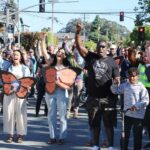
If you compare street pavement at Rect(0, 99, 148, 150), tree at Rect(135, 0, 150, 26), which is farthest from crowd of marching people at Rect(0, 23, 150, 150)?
tree at Rect(135, 0, 150, 26)

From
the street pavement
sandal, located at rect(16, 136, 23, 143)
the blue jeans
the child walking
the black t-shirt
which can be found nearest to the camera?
the child walking

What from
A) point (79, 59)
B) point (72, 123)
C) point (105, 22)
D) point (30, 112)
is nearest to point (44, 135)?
point (72, 123)

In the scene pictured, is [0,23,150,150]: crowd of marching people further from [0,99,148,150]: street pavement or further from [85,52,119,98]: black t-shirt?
[0,99,148,150]: street pavement

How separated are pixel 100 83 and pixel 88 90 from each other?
31cm

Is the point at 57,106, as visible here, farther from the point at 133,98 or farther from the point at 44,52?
the point at 133,98

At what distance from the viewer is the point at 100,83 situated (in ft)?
27.3

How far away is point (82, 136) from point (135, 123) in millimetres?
2598

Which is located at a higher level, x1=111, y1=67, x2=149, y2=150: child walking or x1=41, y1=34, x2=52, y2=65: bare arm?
x1=41, y1=34, x2=52, y2=65: bare arm

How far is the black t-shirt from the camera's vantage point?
8.32m

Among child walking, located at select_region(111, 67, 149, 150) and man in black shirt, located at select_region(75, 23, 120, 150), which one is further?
man in black shirt, located at select_region(75, 23, 120, 150)

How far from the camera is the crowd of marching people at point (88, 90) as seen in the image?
8.24 metres

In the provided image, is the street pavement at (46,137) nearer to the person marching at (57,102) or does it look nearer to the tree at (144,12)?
the person marching at (57,102)

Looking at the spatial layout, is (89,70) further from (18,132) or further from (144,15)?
(144,15)

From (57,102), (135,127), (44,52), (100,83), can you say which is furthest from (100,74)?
(44,52)
